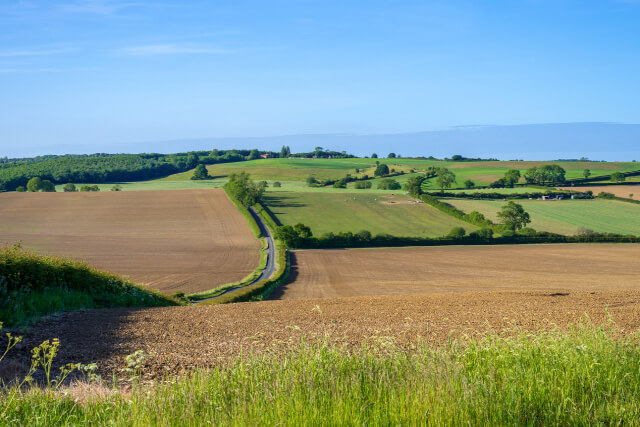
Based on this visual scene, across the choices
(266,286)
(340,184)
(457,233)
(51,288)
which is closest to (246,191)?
(340,184)

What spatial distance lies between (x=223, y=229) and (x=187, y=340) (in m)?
62.8

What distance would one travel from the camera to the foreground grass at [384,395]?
17.6 feet

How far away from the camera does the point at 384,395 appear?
5.82 m

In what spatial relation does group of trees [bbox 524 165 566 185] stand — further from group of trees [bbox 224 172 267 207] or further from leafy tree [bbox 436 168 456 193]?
group of trees [bbox 224 172 267 207]

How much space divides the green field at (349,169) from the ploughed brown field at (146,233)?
5051 cm

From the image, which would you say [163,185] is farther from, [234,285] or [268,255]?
[234,285]

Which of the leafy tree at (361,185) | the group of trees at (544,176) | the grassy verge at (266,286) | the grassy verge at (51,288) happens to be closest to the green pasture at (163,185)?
the leafy tree at (361,185)

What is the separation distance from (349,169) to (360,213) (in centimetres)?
7663

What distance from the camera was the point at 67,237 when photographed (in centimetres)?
6322

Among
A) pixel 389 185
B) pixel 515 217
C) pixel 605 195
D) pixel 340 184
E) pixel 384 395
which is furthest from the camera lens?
pixel 340 184

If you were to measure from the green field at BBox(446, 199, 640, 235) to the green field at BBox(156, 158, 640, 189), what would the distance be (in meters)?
26.2

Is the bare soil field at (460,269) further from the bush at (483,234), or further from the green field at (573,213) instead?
the green field at (573,213)

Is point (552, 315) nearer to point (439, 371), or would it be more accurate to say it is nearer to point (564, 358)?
point (564, 358)

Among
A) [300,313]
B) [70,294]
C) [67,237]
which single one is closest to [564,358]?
[300,313]
